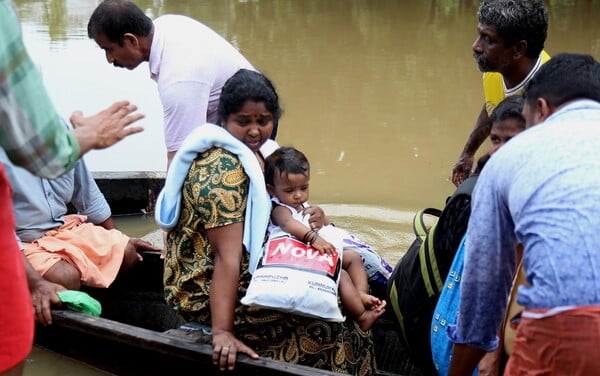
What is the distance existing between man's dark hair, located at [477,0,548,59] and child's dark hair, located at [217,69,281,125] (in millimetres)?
1253

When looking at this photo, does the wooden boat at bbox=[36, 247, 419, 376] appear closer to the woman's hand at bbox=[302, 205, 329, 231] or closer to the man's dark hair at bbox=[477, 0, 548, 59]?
the woman's hand at bbox=[302, 205, 329, 231]

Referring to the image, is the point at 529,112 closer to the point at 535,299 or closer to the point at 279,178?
the point at 535,299

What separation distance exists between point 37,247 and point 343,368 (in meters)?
1.55

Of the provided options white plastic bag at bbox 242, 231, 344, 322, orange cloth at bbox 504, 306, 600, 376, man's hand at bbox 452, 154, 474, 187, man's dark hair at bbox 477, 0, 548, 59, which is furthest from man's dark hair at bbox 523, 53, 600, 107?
man's hand at bbox 452, 154, 474, 187

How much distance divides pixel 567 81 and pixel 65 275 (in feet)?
8.02

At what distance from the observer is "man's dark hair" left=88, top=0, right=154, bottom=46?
12.5ft

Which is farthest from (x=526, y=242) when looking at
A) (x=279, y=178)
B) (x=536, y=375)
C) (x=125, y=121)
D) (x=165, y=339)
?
(x=165, y=339)

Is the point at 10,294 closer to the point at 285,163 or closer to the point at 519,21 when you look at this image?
the point at 285,163

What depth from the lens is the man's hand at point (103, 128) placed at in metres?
2.25

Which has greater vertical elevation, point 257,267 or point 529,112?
point 529,112

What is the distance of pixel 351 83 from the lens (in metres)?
9.18

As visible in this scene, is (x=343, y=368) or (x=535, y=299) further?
(x=343, y=368)

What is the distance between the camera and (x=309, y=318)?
10.1 ft

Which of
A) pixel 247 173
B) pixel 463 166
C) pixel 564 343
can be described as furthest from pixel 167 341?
pixel 463 166
